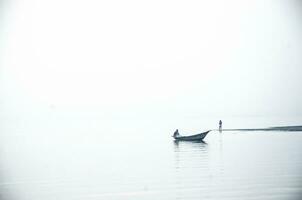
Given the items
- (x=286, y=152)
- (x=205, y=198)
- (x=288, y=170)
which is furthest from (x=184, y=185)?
(x=286, y=152)

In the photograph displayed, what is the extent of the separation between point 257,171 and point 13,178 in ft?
32.0

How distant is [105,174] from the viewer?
60.5 feet

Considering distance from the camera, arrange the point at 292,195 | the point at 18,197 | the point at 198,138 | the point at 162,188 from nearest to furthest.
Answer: the point at 292,195, the point at 18,197, the point at 162,188, the point at 198,138

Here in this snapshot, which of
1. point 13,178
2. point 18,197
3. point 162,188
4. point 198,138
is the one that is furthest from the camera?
point 198,138

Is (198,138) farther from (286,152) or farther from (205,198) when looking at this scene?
(205,198)

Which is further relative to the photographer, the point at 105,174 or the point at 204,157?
the point at 204,157

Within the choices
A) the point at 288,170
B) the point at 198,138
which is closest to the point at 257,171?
the point at 288,170

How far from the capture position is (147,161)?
22.9 m

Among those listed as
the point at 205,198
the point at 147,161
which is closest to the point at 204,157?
the point at 147,161

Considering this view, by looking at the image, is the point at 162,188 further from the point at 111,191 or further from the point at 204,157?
the point at 204,157

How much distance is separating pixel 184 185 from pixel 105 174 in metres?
4.36

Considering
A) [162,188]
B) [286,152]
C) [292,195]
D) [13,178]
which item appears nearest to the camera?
[292,195]

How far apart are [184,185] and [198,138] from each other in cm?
1787

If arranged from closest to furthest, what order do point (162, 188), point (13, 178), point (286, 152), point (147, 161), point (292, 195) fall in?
1. point (292, 195)
2. point (162, 188)
3. point (13, 178)
4. point (147, 161)
5. point (286, 152)
